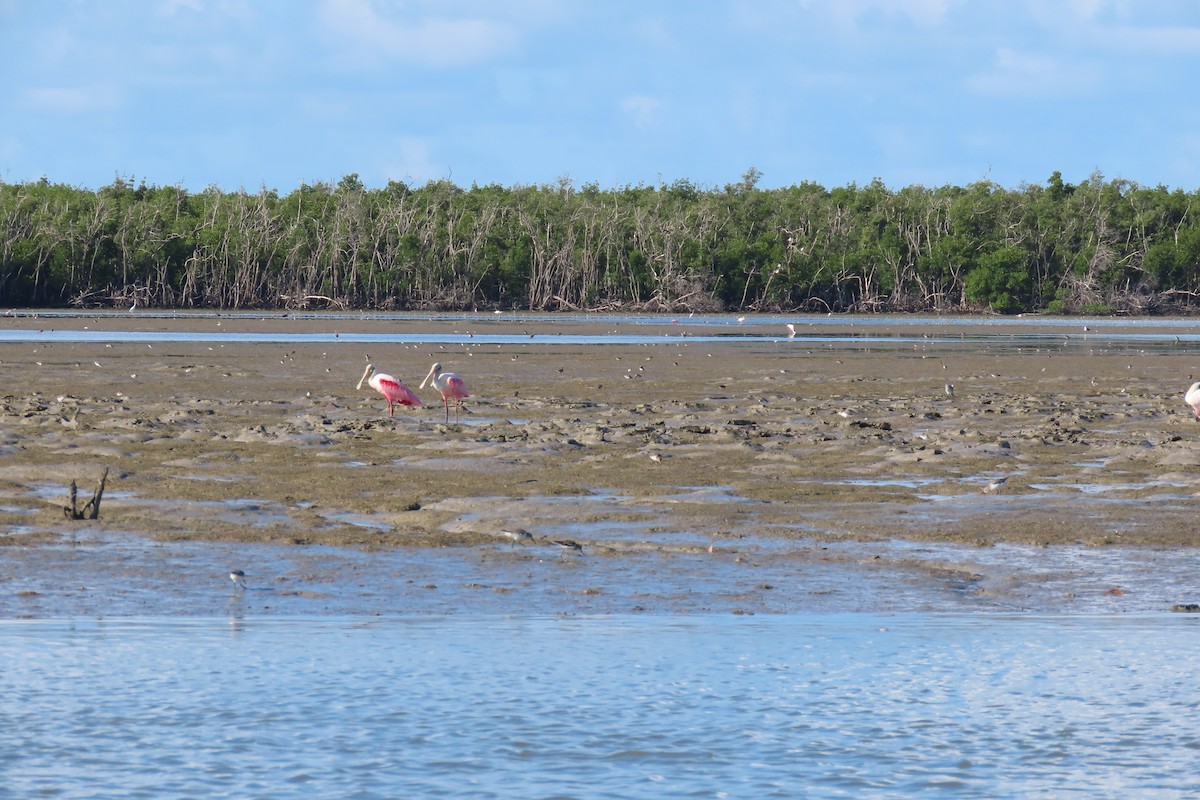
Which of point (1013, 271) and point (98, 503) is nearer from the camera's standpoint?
Answer: point (98, 503)

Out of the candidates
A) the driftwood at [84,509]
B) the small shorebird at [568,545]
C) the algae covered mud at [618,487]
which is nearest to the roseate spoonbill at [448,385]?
the algae covered mud at [618,487]

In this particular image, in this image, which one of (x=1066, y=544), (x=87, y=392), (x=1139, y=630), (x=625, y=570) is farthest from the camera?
(x=87, y=392)

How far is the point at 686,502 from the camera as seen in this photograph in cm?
1416

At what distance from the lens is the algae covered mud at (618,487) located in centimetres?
1093

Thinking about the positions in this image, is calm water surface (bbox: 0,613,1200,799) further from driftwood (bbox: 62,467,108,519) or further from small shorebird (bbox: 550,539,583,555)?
driftwood (bbox: 62,467,108,519)

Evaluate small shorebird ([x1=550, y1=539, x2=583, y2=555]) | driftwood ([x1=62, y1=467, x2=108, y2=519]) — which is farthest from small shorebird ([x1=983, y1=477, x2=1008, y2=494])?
driftwood ([x1=62, y1=467, x2=108, y2=519])

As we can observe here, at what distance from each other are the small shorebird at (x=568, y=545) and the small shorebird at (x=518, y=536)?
0.21 metres

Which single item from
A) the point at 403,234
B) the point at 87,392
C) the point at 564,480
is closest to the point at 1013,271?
the point at 403,234

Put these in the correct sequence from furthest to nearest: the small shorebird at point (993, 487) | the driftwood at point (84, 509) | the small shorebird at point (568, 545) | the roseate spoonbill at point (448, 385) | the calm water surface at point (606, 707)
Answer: the roseate spoonbill at point (448, 385) < the small shorebird at point (993, 487) < the driftwood at point (84, 509) < the small shorebird at point (568, 545) < the calm water surface at point (606, 707)

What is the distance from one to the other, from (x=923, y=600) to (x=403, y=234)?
3017 inches

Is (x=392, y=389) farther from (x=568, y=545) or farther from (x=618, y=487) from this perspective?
(x=568, y=545)

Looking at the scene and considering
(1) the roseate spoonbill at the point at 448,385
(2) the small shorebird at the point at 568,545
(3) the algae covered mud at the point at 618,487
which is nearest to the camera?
(3) the algae covered mud at the point at 618,487

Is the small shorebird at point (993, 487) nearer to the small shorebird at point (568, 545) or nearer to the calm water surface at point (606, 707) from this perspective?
the small shorebird at point (568, 545)

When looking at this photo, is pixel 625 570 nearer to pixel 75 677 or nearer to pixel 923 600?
pixel 923 600
